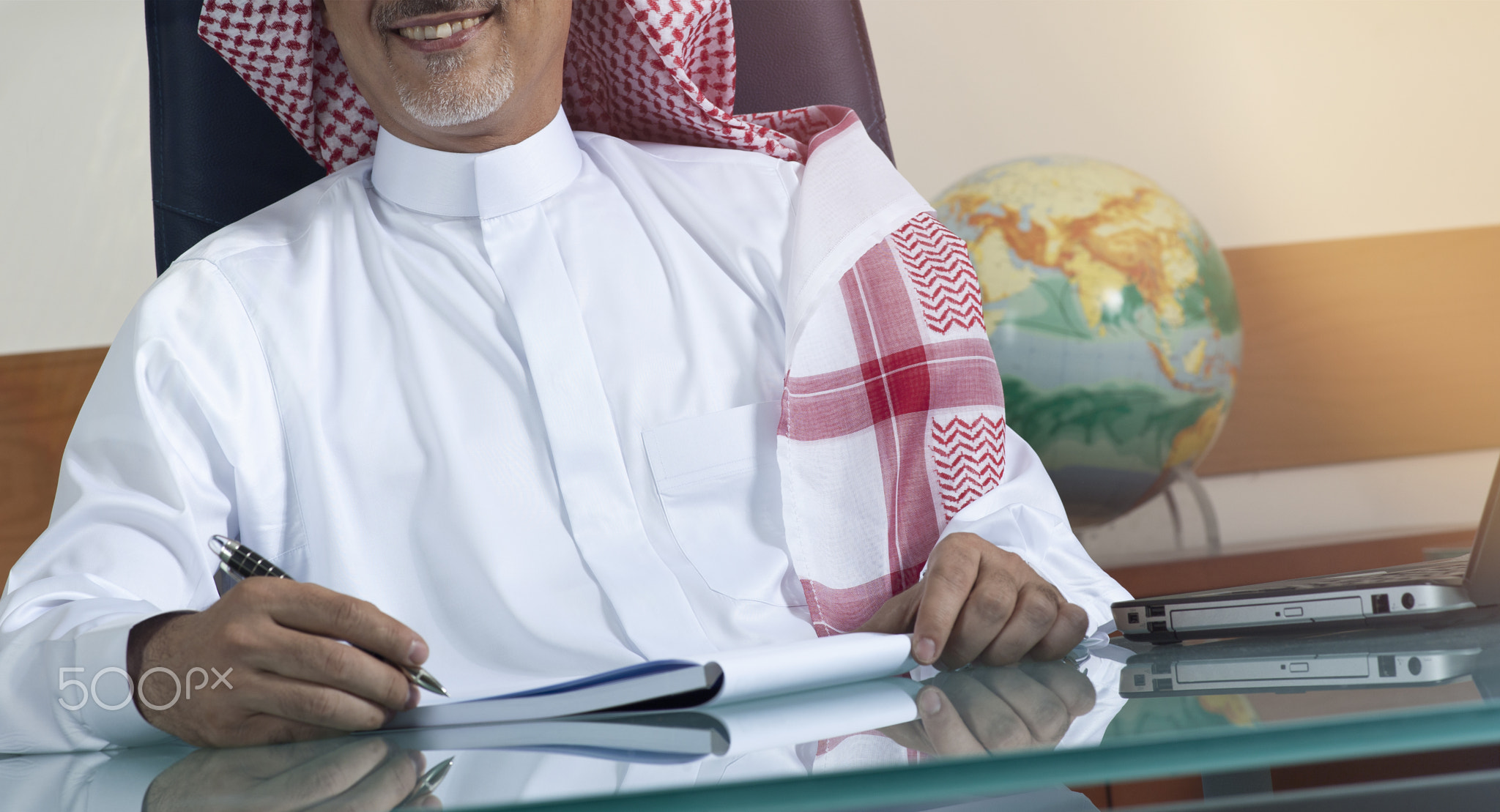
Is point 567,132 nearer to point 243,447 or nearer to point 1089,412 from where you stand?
point 243,447

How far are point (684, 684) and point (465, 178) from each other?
83 centimetres

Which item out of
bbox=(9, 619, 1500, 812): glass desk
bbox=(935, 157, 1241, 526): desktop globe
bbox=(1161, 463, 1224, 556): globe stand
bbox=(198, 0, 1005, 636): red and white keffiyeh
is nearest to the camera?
bbox=(9, 619, 1500, 812): glass desk

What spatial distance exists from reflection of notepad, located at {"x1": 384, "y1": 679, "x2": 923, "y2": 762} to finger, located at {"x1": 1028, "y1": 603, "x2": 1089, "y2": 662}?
0.16 meters

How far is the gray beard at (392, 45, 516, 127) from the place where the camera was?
1191 mm

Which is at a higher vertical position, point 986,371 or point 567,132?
point 567,132

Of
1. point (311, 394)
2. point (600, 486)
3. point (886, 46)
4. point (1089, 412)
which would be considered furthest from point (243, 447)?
point (886, 46)

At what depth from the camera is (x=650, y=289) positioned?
121 centimetres

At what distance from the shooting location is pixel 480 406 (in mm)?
1115

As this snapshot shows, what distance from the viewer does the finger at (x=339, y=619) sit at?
0.62 m

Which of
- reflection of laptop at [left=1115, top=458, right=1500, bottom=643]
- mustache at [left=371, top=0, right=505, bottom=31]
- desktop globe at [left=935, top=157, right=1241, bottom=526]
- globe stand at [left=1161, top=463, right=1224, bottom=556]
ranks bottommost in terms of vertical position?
globe stand at [left=1161, top=463, right=1224, bottom=556]

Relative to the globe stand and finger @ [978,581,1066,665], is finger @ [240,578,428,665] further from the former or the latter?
the globe stand

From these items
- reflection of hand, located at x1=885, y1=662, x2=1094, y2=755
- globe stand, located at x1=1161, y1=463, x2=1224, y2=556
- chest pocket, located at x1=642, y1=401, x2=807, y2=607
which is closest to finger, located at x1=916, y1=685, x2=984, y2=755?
reflection of hand, located at x1=885, y1=662, x2=1094, y2=755

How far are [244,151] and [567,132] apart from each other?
0.35 meters

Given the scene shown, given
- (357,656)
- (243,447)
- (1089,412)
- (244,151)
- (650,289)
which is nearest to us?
(357,656)
